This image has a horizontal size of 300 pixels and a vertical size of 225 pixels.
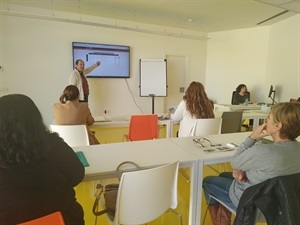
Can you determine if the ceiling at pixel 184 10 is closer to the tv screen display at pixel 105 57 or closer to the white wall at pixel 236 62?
the white wall at pixel 236 62

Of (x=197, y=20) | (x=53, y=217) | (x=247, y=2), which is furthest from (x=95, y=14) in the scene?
(x=53, y=217)

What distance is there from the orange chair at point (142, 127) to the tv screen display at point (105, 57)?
113 inches

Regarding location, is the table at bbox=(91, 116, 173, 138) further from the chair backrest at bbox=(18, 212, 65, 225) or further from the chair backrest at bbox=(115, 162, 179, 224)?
the chair backrest at bbox=(18, 212, 65, 225)

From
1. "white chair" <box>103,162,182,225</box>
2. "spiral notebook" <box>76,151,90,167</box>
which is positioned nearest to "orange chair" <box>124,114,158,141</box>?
"spiral notebook" <box>76,151,90,167</box>

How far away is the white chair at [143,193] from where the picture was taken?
1146 mm

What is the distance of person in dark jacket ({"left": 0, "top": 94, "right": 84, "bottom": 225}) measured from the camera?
0.90 metres

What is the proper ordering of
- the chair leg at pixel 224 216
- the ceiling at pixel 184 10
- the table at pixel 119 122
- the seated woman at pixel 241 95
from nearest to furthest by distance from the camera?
the chair leg at pixel 224 216, the table at pixel 119 122, the ceiling at pixel 184 10, the seated woman at pixel 241 95

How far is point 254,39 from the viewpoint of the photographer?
592 cm

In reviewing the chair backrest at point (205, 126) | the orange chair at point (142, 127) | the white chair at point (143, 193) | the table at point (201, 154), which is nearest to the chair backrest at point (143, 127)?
the orange chair at point (142, 127)

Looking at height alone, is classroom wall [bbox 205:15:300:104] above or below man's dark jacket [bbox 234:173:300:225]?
above

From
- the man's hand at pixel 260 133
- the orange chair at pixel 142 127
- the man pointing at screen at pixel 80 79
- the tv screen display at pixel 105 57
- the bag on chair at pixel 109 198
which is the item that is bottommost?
the bag on chair at pixel 109 198

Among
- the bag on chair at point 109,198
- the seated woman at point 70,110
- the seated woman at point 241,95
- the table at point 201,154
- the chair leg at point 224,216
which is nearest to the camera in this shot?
the bag on chair at point 109,198

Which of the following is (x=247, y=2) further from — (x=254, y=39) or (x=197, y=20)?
(x=254, y=39)

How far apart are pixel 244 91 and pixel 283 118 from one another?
475 centimetres
